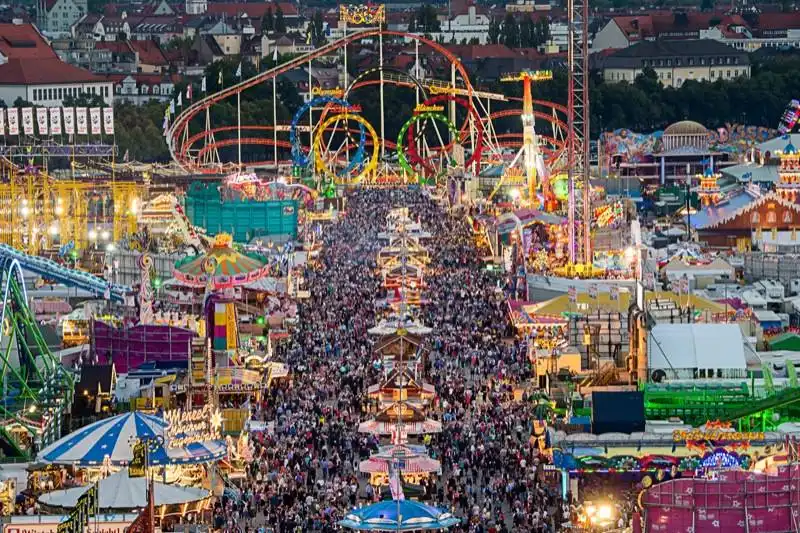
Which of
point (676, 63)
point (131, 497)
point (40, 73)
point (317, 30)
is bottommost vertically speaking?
point (131, 497)

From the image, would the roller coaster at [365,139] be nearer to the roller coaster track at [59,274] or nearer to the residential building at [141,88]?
the residential building at [141,88]

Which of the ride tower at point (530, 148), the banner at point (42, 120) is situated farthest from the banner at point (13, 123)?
the ride tower at point (530, 148)

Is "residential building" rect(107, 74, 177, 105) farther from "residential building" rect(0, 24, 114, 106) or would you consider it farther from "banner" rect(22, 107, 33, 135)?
"banner" rect(22, 107, 33, 135)

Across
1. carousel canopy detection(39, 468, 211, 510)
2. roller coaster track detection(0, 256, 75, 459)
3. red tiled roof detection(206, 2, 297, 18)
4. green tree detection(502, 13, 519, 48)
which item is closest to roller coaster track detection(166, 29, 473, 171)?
green tree detection(502, 13, 519, 48)

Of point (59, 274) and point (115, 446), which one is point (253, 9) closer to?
point (59, 274)

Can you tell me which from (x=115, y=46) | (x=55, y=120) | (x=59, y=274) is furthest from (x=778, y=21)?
(x=59, y=274)

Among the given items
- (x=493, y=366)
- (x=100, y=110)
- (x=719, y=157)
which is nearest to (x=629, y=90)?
(x=719, y=157)
